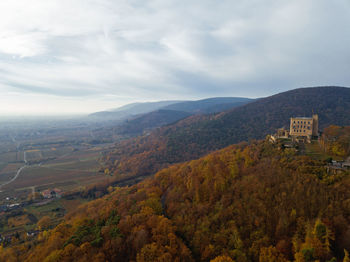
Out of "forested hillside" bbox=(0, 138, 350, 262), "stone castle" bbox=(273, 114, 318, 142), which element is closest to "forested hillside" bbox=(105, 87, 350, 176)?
"forested hillside" bbox=(0, 138, 350, 262)

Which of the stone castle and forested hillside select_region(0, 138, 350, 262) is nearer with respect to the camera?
forested hillside select_region(0, 138, 350, 262)

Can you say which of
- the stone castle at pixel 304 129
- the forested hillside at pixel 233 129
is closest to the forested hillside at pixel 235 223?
the stone castle at pixel 304 129

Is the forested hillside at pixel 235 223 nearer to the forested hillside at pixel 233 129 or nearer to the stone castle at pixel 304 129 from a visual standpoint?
the stone castle at pixel 304 129

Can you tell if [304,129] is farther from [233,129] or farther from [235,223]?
[233,129]

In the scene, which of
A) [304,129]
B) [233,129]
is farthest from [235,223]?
[233,129]

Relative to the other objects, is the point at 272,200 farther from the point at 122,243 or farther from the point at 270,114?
the point at 270,114

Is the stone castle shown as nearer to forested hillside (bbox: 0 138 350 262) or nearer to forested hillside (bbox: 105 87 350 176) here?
forested hillside (bbox: 0 138 350 262)

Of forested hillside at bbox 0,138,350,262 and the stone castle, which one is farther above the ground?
the stone castle
